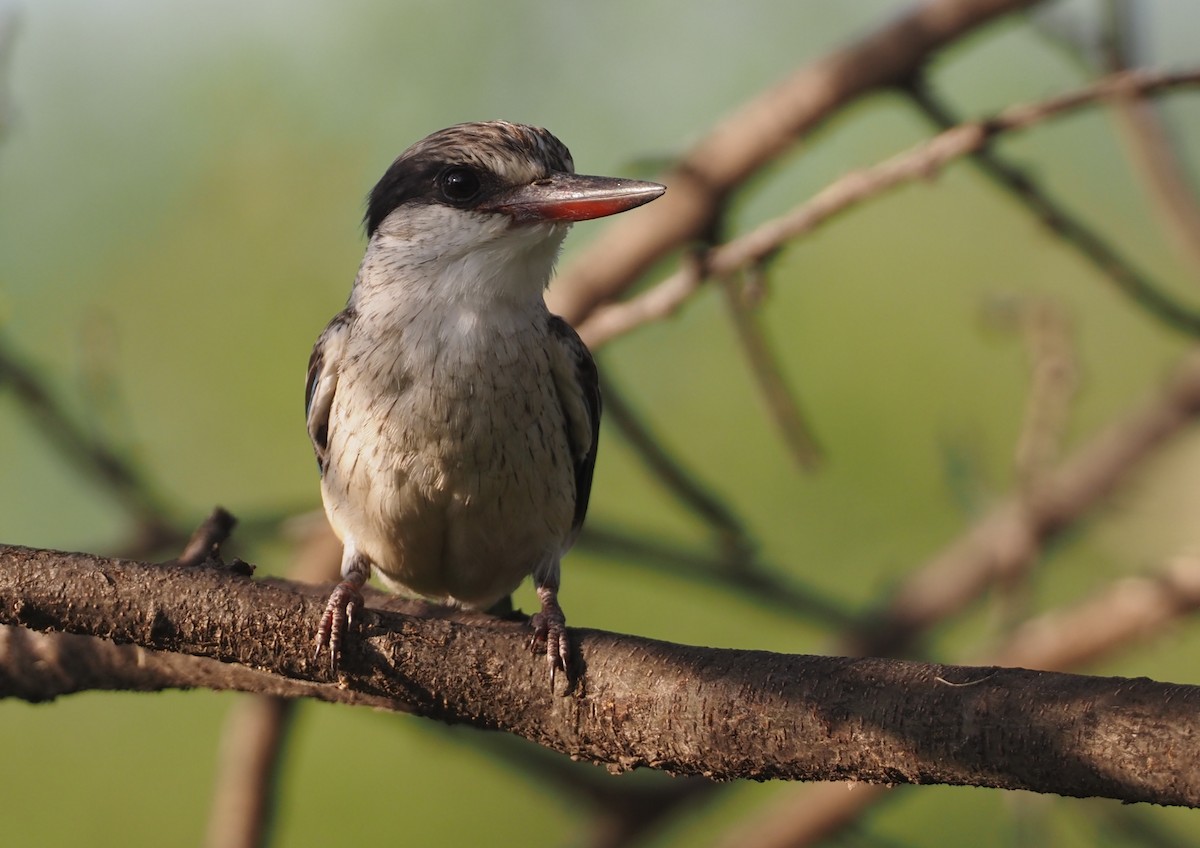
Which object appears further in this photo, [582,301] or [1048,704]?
[582,301]

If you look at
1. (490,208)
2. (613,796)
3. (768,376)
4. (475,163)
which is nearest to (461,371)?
(490,208)

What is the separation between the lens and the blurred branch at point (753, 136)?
429 centimetres

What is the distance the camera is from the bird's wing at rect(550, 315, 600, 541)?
12.0ft

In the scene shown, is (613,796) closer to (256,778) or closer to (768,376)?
(256,778)

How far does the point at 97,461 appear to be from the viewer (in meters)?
4.34

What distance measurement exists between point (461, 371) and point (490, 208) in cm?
42

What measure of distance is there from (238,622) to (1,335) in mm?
1983

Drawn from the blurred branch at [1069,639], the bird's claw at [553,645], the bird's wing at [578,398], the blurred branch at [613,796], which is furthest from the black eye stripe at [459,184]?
the blurred branch at [1069,639]

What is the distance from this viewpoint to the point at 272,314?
23.0ft

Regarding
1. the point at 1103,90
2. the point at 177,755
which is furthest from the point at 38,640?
the point at 177,755

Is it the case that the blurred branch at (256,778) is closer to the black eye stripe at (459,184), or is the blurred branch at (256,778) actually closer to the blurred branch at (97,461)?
the blurred branch at (97,461)

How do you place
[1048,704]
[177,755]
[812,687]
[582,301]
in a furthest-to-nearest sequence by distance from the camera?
[177,755], [582,301], [812,687], [1048,704]

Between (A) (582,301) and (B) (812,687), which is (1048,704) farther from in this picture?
(A) (582,301)

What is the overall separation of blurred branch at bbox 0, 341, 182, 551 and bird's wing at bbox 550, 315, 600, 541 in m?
1.46
